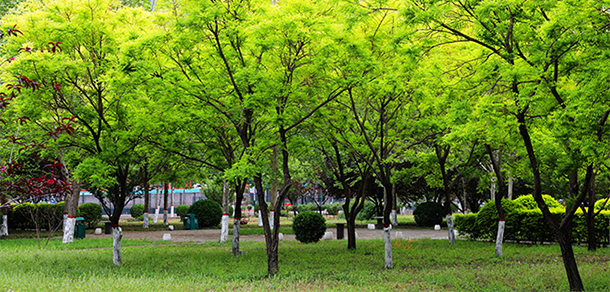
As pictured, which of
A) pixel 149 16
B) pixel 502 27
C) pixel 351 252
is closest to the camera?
pixel 502 27

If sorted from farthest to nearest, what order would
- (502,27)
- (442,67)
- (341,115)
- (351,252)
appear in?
(351,252) → (341,115) → (442,67) → (502,27)

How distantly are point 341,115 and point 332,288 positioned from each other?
600cm

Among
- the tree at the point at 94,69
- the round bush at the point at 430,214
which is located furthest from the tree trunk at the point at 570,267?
the round bush at the point at 430,214

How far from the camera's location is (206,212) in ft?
98.2

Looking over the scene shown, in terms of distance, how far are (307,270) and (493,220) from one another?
1047 centimetres

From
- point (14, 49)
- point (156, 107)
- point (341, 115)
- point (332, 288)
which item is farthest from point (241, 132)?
point (14, 49)

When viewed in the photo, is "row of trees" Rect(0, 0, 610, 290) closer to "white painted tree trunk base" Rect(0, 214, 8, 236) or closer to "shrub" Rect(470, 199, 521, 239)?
"shrub" Rect(470, 199, 521, 239)

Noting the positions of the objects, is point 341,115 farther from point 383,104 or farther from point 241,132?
point 241,132

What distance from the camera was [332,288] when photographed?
357 inches

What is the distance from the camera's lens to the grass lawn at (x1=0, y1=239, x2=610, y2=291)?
918 cm

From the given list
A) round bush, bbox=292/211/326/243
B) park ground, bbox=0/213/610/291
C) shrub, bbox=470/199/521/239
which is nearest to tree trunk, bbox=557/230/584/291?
park ground, bbox=0/213/610/291

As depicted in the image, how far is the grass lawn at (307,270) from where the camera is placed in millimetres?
9180

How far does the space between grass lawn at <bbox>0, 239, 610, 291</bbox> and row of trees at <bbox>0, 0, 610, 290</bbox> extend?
113 cm

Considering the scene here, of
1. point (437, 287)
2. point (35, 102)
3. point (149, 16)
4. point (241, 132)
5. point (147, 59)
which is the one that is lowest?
point (437, 287)
